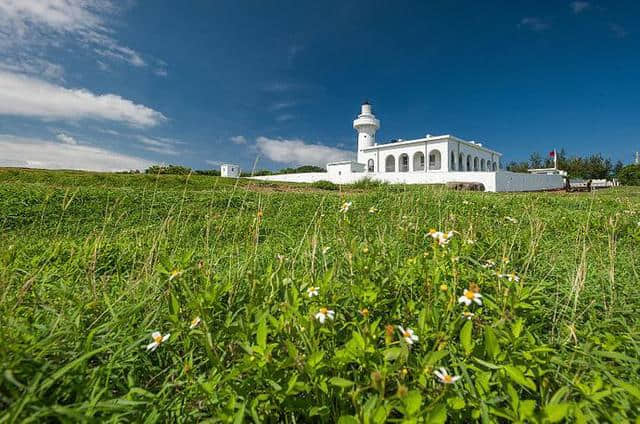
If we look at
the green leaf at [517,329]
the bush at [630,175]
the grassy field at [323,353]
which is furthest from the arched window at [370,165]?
the green leaf at [517,329]

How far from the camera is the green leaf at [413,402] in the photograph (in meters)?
0.68

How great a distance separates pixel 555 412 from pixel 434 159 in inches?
1239

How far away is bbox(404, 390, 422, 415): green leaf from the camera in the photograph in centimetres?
68

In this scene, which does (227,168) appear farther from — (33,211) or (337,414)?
(337,414)

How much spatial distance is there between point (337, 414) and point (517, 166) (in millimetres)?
61563

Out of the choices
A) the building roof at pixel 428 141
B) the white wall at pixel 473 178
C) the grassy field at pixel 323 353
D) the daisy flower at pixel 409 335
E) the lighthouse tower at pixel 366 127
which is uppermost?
the lighthouse tower at pixel 366 127

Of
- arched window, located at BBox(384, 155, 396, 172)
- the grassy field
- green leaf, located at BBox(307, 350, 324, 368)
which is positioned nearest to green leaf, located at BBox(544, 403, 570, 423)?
the grassy field

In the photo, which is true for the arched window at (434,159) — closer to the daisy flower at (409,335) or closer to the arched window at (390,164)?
the arched window at (390,164)

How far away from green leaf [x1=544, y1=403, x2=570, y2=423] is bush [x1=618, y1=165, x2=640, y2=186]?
48.0 metres

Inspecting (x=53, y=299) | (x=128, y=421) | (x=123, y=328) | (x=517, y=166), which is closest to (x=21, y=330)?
(x=123, y=328)

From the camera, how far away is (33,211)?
15.0 feet

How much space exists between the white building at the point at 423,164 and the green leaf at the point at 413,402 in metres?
21.2

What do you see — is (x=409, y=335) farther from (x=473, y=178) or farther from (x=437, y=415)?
(x=473, y=178)

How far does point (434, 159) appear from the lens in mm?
29641
